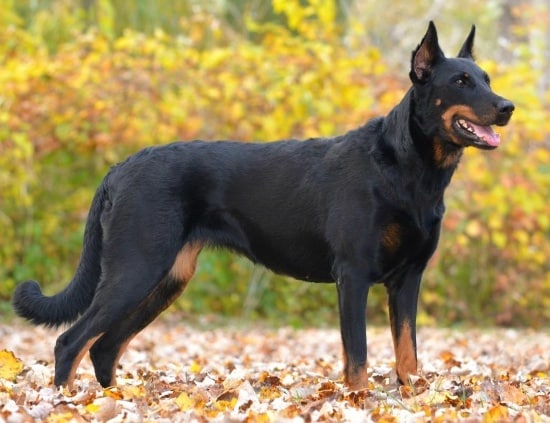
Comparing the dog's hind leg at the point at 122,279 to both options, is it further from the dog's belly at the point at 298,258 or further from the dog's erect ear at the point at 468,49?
the dog's erect ear at the point at 468,49

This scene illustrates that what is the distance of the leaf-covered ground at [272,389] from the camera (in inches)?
147

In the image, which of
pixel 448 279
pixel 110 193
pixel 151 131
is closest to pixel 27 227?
pixel 151 131

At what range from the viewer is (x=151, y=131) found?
10852 millimetres

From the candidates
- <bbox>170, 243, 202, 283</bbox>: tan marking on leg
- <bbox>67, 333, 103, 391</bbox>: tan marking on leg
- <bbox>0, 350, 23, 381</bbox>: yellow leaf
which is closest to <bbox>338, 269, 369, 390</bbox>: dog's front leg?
<bbox>170, 243, 202, 283</bbox>: tan marking on leg

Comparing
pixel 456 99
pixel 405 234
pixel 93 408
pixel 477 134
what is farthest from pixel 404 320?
pixel 93 408

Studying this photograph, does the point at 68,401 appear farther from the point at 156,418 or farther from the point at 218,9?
the point at 218,9

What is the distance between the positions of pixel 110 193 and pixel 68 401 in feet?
4.63

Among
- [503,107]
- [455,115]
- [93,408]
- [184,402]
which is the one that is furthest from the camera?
[455,115]

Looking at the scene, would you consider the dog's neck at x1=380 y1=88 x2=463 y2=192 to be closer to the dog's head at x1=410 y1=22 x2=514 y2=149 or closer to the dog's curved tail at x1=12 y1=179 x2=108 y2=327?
the dog's head at x1=410 y1=22 x2=514 y2=149

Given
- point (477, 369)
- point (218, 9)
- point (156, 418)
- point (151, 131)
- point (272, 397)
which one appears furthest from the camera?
point (218, 9)

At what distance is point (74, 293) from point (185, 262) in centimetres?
64

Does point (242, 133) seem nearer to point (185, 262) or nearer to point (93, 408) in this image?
point (185, 262)

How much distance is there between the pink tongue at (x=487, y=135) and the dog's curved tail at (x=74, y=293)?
80.9 inches

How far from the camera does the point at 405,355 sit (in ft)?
15.8
